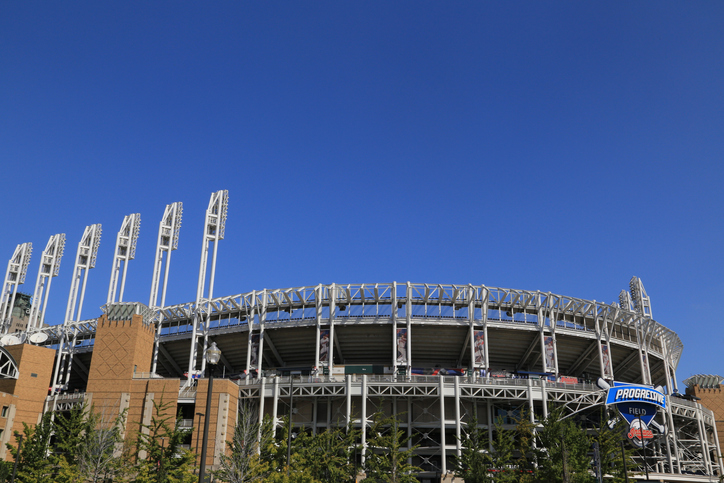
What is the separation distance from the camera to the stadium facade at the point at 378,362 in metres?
60.2

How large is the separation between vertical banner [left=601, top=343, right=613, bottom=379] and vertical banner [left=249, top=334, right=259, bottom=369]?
128 ft

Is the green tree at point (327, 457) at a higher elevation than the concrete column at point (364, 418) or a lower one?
lower

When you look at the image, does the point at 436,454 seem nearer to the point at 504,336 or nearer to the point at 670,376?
the point at 504,336

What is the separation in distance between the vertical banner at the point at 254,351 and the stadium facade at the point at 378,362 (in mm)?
172

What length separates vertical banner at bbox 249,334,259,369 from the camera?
226 feet

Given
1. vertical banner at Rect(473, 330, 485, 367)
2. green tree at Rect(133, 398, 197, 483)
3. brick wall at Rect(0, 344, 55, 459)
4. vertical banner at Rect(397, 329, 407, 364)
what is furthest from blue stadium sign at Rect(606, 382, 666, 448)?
brick wall at Rect(0, 344, 55, 459)

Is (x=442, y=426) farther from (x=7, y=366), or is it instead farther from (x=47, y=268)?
(x=47, y=268)

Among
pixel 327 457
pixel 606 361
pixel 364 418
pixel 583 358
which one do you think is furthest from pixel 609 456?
pixel 583 358

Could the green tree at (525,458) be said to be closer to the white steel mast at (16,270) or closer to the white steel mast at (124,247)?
the white steel mast at (124,247)

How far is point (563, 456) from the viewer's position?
141 ft

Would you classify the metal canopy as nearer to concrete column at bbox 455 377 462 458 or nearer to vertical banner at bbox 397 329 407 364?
vertical banner at bbox 397 329 407 364

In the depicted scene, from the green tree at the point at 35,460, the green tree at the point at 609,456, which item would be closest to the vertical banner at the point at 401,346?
the green tree at the point at 609,456

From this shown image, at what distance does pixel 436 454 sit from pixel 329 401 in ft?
39.9

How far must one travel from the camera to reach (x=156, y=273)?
83562 mm
